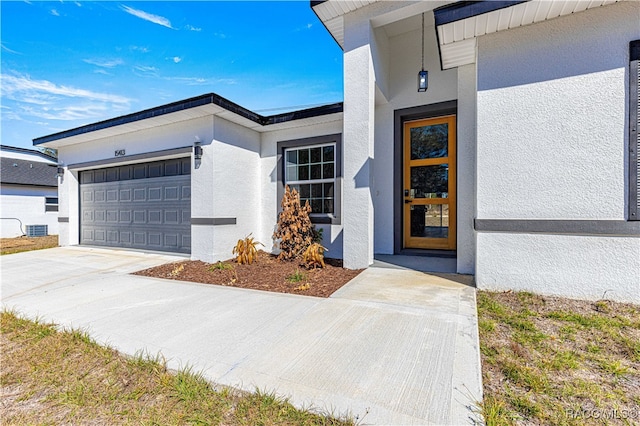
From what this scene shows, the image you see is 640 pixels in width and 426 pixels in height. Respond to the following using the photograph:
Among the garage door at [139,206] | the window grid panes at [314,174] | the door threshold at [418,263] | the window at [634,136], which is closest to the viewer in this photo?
the window at [634,136]

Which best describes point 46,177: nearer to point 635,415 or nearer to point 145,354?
point 145,354

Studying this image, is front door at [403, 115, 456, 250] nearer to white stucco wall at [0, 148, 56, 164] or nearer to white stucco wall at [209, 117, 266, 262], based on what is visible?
white stucco wall at [209, 117, 266, 262]

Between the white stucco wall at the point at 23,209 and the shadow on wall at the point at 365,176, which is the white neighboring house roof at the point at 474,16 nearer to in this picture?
the shadow on wall at the point at 365,176

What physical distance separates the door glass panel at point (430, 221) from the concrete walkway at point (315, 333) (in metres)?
1.77

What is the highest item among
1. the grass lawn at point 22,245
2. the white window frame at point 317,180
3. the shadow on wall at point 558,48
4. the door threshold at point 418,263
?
the shadow on wall at point 558,48

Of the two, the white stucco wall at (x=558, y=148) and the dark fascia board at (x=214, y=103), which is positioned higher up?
the dark fascia board at (x=214, y=103)

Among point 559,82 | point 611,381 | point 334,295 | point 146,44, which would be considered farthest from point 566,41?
point 146,44

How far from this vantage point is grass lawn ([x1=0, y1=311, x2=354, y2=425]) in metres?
1.64

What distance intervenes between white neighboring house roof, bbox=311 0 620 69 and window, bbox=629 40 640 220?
872 millimetres

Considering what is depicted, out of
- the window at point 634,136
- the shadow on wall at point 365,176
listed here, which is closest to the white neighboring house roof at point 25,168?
the shadow on wall at point 365,176

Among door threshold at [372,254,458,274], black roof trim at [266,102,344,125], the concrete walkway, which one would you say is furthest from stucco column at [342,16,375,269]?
black roof trim at [266,102,344,125]

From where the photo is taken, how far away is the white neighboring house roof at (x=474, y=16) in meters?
3.30

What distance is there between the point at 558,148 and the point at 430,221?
2.84 meters

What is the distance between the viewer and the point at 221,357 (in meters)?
2.24
